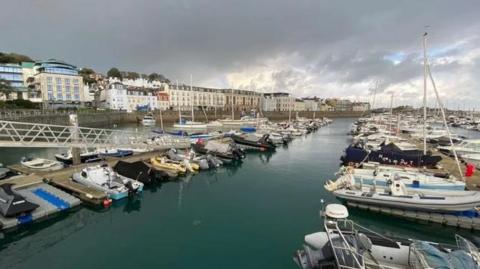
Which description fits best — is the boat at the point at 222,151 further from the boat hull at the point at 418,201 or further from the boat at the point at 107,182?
the boat hull at the point at 418,201

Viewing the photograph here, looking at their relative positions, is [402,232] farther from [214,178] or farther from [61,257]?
[61,257]

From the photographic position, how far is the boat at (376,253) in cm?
819

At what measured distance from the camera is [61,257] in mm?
12156

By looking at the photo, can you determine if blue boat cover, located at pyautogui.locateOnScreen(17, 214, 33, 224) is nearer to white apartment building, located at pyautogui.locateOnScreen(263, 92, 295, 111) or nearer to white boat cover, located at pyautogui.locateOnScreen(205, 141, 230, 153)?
white boat cover, located at pyautogui.locateOnScreen(205, 141, 230, 153)

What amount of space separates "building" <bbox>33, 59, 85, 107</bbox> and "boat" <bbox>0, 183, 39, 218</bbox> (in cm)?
9130

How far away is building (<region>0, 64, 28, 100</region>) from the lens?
273ft

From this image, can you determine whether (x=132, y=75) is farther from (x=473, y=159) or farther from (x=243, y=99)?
(x=473, y=159)

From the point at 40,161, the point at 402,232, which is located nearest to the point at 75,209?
the point at 40,161

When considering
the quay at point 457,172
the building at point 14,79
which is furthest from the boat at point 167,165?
the building at point 14,79

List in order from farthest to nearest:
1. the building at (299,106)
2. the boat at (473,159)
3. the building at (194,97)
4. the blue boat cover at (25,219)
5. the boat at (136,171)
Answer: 1. the building at (299,106)
2. the building at (194,97)
3. the boat at (473,159)
4. the boat at (136,171)
5. the blue boat cover at (25,219)

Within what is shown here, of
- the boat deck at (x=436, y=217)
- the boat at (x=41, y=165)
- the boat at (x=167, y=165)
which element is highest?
the boat at (x=41, y=165)

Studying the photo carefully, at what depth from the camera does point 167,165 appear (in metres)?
25.7

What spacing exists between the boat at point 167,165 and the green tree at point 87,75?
111787mm

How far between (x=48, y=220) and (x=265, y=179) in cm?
1819
